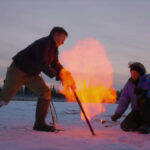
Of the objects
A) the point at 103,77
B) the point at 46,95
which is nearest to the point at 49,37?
the point at 46,95

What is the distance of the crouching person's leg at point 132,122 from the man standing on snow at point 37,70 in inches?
46.0

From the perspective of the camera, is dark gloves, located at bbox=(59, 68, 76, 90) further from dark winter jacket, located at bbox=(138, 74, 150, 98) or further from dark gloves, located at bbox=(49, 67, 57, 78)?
dark winter jacket, located at bbox=(138, 74, 150, 98)

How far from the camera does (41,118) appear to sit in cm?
481

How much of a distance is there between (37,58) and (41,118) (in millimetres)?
1005

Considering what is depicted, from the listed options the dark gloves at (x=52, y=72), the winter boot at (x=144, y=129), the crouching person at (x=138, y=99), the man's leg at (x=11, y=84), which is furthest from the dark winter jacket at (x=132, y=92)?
the man's leg at (x=11, y=84)

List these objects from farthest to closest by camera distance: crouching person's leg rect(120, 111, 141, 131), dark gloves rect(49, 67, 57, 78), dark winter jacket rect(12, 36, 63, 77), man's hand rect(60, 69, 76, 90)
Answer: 1. crouching person's leg rect(120, 111, 141, 131)
2. man's hand rect(60, 69, 76, 90)
3. dark gloves rect(49, 67, 57, 78)
4. dark winter jacket rect(12, 36, 63, 77)

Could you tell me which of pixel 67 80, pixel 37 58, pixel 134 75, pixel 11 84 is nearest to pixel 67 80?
pixel 67 80

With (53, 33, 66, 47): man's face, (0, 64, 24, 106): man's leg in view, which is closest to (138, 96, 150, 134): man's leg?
(53, 33, 66, 47): man's face

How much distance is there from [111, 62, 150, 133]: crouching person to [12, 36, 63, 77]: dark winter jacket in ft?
4.55

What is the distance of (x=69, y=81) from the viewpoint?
489cm

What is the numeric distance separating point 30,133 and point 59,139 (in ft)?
2.25

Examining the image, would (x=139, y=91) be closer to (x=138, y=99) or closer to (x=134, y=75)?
(x=138, y=99)

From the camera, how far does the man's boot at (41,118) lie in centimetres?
470

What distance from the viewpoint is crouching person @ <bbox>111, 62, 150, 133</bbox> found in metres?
4.94
